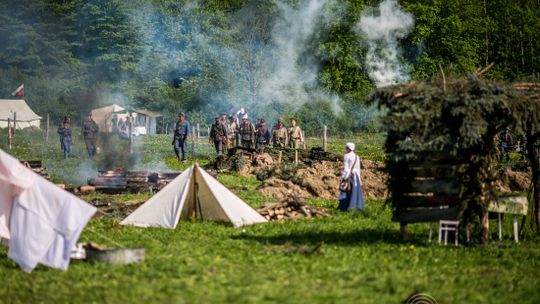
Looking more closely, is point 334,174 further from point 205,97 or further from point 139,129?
point 139,129

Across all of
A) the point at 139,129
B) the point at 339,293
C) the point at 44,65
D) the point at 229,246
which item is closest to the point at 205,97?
the point at 139,129

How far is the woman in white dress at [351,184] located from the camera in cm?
1994

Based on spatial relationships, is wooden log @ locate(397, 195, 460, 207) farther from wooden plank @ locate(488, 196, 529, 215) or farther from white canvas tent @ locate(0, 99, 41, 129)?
white canvas tent @ locate(0, 99, 41, 129)

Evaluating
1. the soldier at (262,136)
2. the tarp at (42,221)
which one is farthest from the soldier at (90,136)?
the tarp at (42,221)

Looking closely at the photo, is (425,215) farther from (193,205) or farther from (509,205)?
(193,205)

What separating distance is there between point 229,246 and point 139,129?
51.4 meters

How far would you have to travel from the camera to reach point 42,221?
11922mm

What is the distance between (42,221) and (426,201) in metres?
6.49

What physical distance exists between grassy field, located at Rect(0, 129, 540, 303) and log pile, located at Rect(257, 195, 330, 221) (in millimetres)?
1223

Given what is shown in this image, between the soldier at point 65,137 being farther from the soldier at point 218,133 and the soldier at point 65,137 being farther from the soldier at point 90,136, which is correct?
the soldier at point 218,133

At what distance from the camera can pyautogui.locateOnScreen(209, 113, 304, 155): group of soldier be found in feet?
123

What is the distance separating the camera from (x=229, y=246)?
1423 centimetres

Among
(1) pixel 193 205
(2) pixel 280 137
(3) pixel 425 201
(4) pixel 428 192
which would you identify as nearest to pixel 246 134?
(2) pixel 280 137

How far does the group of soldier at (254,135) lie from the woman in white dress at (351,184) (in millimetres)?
16910
